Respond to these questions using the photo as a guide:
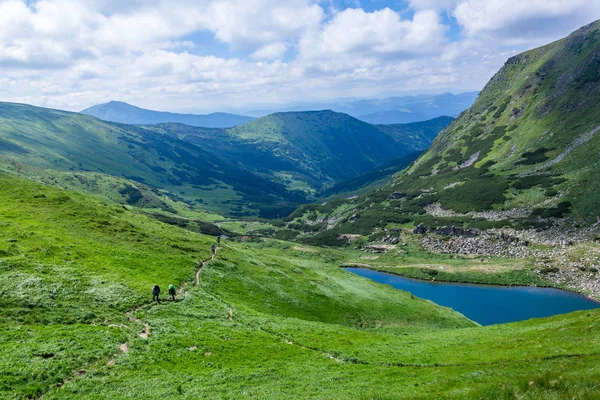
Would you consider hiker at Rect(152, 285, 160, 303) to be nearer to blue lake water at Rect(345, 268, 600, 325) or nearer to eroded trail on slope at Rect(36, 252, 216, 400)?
eroded trail on slope at Rect(36, 252, 216, 400)

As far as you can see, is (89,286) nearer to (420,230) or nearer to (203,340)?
(203,340)

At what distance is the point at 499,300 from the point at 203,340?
110170 mm

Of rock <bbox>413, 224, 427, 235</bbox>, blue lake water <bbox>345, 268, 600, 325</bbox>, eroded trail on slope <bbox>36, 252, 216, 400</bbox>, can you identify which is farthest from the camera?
rock <bbox>413, 224, 427, 235</bbox>

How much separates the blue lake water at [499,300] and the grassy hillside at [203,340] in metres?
52.5

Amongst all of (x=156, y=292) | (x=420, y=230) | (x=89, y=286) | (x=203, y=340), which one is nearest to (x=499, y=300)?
(x=420, y=230)

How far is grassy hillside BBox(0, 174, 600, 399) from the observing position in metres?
26.8

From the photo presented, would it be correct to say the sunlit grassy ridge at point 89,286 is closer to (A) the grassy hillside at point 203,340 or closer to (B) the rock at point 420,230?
(A) the grassy hillside at point 203,340

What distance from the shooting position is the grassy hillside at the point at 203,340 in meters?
26.8

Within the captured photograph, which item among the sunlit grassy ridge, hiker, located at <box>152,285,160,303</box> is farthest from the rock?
hiker, located at <box>152,285,160,303</box>

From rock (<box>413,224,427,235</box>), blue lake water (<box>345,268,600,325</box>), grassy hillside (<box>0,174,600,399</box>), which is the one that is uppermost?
grassy hillside (<box>0,174,600,399</box>)

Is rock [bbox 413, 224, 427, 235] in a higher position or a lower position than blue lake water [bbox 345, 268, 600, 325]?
higher

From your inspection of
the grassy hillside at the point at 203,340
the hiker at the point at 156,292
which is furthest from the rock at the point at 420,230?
the hiker at the point at 156,292

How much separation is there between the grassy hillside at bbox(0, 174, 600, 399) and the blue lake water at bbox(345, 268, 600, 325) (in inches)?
2068

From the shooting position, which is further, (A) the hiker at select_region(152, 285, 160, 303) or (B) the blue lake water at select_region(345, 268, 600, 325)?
(B) the blue lake water at select_region(345, 268, 600, 325)
